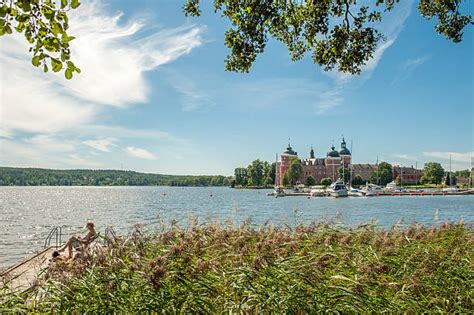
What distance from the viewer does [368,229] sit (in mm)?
9648

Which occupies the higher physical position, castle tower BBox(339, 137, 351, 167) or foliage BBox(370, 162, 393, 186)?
castle tower BBox(339, 137, 351, 167)

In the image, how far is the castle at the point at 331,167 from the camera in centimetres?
14488

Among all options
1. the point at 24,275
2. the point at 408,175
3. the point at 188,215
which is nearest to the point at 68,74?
the point at 188,215

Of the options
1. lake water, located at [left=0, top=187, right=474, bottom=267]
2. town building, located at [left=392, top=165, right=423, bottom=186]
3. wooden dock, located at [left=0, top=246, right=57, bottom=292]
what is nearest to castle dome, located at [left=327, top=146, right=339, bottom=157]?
town building, located at [left=392, top=165, right=423, bottom=186]

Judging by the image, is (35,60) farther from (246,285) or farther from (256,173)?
(256,173)

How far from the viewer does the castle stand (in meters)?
145

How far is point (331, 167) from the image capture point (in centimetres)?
14550

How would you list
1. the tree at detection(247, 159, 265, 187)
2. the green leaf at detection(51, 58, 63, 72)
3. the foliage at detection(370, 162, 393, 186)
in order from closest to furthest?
the green leaf at detection(51, 58, 63, 72), the foliage at detection(370, 162, 393, 186), the tree at detection(247, 159, 265, 187)

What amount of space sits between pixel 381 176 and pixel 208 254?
13316 centimetres

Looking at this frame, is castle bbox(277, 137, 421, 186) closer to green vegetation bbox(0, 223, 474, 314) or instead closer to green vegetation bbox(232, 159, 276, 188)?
green vegetation bbox(232, 159, 276, 188)

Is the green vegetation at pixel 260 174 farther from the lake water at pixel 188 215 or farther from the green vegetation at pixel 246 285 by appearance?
the green vegetation at pixel 246 285

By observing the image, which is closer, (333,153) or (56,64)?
(56,64)

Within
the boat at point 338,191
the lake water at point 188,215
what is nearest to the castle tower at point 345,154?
the boat at point 338,191

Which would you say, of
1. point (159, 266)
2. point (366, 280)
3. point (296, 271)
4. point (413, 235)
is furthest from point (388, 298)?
point (413, 235)
